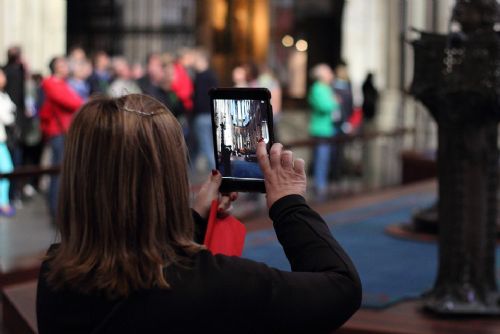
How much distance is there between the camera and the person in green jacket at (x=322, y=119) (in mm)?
12953

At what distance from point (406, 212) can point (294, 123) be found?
25.3 ft

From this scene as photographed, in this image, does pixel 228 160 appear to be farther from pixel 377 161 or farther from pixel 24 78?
pixel 377 161

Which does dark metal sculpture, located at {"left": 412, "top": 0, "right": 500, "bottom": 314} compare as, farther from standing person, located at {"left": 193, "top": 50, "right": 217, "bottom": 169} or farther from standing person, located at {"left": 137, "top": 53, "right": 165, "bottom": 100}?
standing person, located at {"left": 137, "top": 53, "right": 165, "bottom": 100}

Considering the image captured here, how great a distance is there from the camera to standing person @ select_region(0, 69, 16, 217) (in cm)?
1052

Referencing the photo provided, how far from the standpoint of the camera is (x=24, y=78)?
41.3 feet

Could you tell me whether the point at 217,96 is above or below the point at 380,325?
above

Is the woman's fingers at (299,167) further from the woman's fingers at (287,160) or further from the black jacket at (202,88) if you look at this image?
the black jacket at (202,88)

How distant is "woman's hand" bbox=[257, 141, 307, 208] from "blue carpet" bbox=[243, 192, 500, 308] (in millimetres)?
3535

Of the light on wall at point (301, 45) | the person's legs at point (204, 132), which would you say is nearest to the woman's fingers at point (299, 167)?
the person's legs at point (204, 132)

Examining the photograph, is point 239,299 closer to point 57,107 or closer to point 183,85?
point 57,107

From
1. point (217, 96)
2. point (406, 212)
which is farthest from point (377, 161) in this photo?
point (217, 96)

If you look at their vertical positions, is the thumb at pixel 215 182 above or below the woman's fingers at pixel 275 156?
below

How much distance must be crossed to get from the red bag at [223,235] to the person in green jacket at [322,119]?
1042cm

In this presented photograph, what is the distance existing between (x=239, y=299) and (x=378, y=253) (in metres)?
5.70
